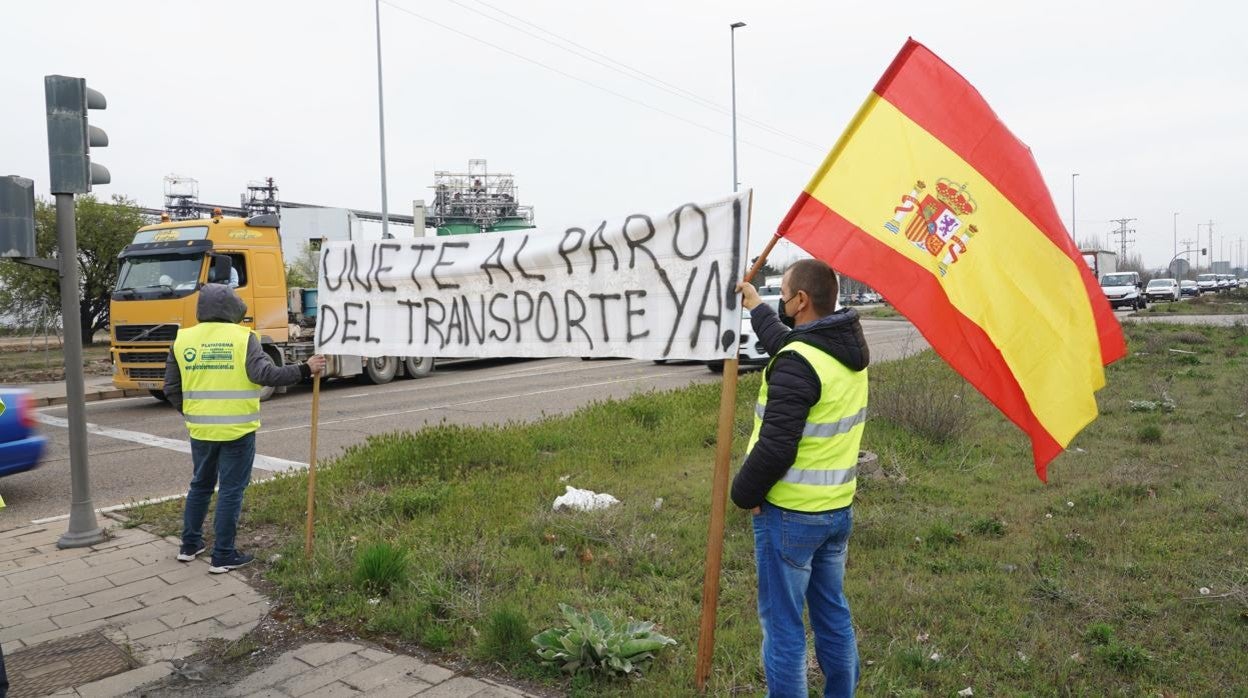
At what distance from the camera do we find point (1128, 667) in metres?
3.64

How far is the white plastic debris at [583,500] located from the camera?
6.04 metres

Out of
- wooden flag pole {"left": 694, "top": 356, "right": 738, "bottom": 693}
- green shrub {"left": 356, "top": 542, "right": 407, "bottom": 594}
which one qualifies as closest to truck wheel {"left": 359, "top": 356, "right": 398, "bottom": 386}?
green shrub {"left": 356, "top": 542, "right": 407, "bottom": 594}

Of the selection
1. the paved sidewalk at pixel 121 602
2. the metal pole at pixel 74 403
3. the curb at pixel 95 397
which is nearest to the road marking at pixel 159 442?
the metal pole at pixel 74 403

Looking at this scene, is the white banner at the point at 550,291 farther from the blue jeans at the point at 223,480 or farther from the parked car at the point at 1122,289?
the parked car at the point at 1122,289

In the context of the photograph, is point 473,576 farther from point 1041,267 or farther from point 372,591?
point 1041,267

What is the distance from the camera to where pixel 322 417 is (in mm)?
12891

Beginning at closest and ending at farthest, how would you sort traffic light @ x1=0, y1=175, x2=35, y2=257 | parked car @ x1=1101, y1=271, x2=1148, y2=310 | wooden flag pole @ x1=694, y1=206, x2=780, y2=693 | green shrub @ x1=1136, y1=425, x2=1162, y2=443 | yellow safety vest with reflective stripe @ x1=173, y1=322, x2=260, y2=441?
1. wooden flag pole @ x1=694, y1=206, x2=780, y2=693
2. yellow safety vest with reflective stripe @ x1=173, y1=322, x2=260, y2=441
3. traffic light @ x1=0, y1=175, x2=35, y2=257
4. green shrub @ x1=1136, y1=425, x2=1162, y2=443
5. parked car @ x1=1101, y1=271, x2=1148, y2=310

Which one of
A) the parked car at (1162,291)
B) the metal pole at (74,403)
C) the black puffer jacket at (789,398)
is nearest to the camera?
the black puffer jacket at (789,398)

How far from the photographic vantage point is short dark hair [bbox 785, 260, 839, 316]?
3076 mm

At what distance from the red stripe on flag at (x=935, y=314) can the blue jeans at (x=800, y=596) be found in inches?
29.6

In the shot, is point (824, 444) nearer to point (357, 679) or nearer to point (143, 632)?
point (357, 679)

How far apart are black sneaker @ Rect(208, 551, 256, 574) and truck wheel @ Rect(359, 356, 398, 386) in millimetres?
12704

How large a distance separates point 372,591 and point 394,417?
27.3 ft

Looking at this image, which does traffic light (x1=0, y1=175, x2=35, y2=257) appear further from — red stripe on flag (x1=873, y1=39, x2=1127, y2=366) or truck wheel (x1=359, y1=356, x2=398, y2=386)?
truck wheel (x1=359, y1=356, x2=398, y2=386)
